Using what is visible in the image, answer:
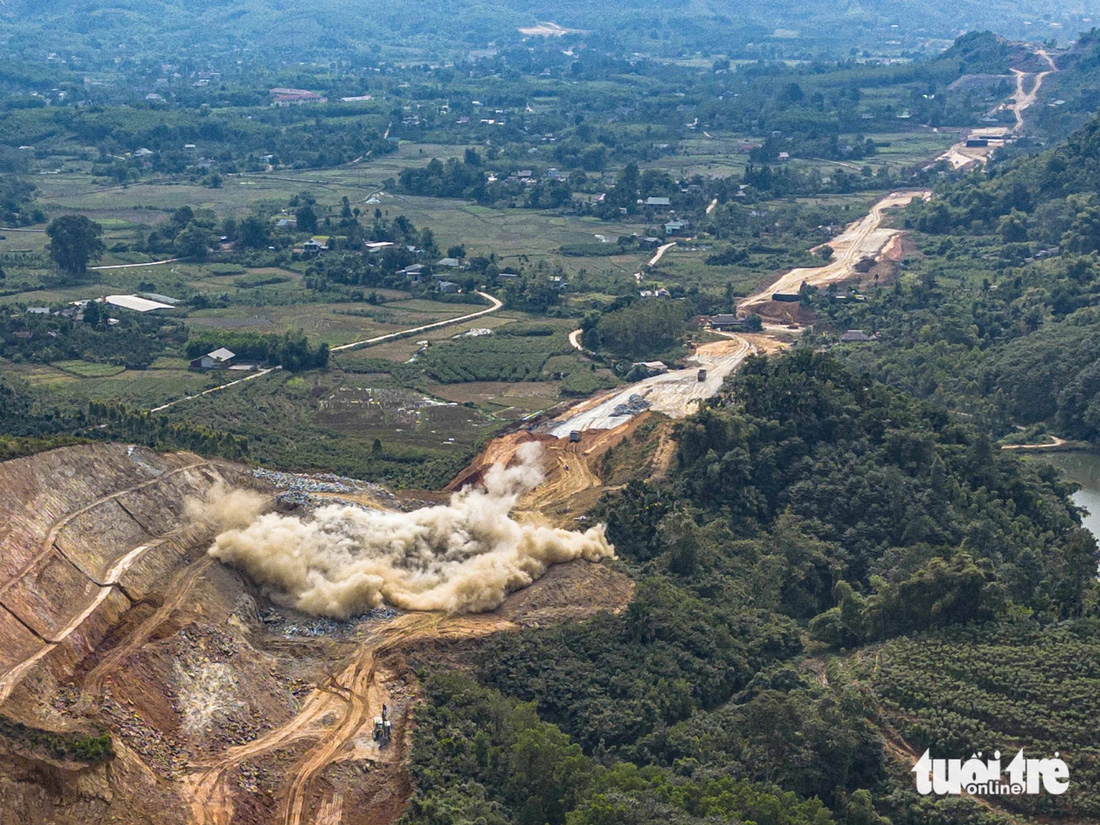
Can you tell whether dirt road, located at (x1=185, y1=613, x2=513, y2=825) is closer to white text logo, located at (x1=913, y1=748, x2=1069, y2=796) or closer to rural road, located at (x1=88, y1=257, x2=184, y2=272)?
white text logo, located at (x1=913, y1=748, x2=1069, y2=796)

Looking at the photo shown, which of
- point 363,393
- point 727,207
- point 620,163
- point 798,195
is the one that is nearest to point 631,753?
point 363,393

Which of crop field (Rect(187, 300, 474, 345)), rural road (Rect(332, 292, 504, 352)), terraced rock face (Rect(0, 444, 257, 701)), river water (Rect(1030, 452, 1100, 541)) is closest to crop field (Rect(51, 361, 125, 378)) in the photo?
crop field (Rect(187, 300, 474, 345))

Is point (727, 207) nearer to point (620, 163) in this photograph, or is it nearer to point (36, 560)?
point (620, 163)

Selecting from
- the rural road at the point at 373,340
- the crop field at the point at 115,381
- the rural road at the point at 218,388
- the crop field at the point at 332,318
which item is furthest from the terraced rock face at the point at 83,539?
the crop field at the point at 332,318

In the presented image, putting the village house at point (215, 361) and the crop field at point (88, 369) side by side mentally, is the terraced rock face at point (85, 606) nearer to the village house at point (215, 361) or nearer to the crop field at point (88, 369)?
the village house at point (215, 361)

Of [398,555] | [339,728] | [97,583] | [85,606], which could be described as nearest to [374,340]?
[398,555]

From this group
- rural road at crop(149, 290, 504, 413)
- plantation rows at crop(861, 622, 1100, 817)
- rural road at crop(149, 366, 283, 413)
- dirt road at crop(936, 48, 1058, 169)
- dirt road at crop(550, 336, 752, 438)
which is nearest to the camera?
plantation rows at crop(861, 622, 1100, 817)

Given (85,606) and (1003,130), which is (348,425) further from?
(1003,130)
